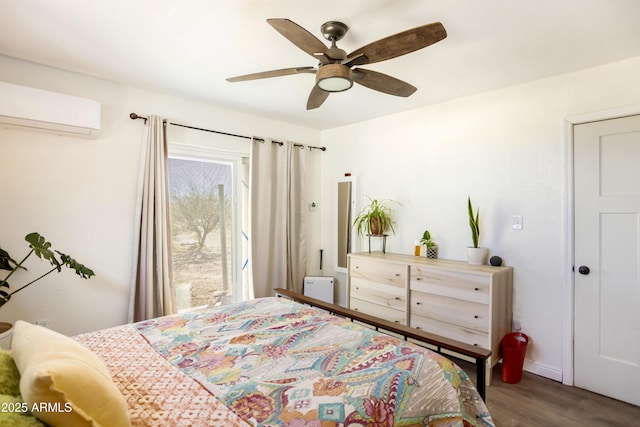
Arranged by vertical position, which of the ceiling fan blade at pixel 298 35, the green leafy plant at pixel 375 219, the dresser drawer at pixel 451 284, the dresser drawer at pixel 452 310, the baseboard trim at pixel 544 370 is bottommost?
the baseboard trim at pixel 544 370

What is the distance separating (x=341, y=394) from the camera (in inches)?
44.5

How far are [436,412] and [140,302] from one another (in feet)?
8.46

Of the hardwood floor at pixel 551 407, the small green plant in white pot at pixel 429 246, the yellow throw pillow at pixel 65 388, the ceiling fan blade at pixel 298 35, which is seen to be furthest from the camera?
the small green plant in white pot at pixel 429 246

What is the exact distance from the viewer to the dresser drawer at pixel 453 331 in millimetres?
2524

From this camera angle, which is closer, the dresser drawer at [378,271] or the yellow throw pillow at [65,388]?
the yellow throw pillow at [65,388]

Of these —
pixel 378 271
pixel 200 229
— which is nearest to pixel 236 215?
pixel 200 229

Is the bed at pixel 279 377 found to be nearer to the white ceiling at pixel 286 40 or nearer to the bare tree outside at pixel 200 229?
the bare tree outside at pixel 200 229

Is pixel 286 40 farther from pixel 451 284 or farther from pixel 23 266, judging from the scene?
pixel 23 266

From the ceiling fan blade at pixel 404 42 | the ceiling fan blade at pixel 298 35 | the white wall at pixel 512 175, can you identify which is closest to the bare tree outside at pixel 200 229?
the white wall at pixel 512 175

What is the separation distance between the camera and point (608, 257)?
7.75ft

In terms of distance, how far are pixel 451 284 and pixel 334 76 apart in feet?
6.38

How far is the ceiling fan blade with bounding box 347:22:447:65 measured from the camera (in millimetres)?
1490

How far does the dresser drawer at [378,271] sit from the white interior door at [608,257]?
53.2 inches

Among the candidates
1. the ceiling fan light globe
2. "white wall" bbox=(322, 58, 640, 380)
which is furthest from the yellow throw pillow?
"white wall" bbox=(322, 58, 640, 380)
